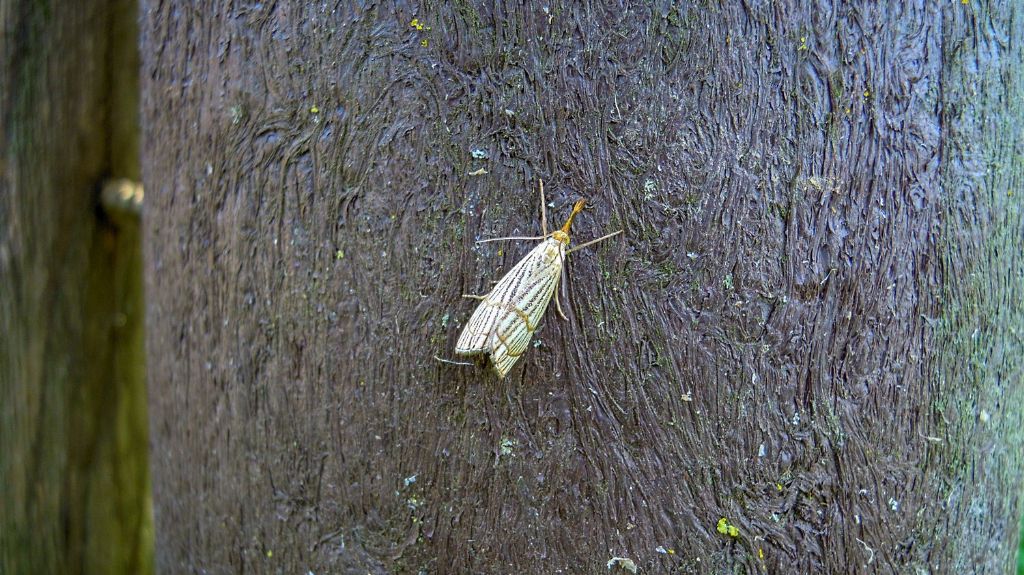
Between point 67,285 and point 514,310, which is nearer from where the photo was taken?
point 514,310

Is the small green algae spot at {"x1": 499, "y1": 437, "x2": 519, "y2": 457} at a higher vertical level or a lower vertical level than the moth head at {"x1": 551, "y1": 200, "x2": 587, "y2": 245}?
lower

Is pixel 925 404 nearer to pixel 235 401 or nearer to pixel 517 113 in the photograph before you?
pixel 517 113

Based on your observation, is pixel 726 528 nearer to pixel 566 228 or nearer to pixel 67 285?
pixel 566 228

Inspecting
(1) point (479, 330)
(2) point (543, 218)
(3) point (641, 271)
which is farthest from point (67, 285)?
(3) point (641, 271)

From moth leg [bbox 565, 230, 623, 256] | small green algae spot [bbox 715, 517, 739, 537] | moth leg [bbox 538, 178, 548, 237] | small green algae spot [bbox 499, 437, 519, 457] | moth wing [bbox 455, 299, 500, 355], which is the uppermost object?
moth leg [bbox 538, 178, 548, 237]

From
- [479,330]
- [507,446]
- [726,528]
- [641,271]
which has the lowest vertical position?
[726,528]

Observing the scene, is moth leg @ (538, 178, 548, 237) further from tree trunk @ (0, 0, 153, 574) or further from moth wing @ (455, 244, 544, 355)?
tree trunk @ (0, 0, 153, 574)

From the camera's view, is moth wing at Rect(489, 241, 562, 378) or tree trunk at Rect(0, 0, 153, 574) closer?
moth wing at Rect(489, 241, 562, 378)

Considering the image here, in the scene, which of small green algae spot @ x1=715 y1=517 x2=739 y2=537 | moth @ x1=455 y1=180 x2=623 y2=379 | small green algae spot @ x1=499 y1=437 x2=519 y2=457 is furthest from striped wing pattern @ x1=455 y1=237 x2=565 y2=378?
small green algae spot @ x1=715 y1=517 x2=739 y2=537
